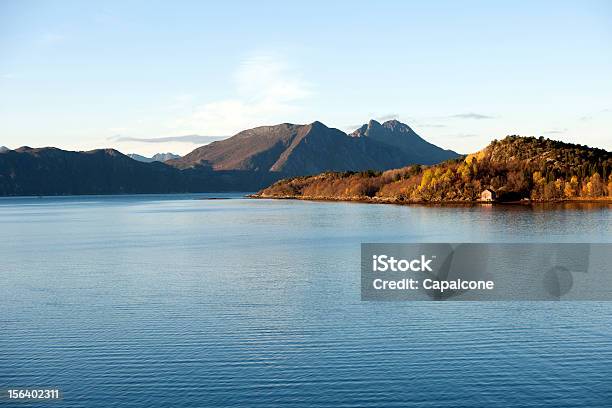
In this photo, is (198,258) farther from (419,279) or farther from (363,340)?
(363,340)

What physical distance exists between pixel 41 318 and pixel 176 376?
15973 millimetres

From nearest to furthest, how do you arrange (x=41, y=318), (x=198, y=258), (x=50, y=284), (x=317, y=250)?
(x=41, y=318) → (x=50, y=284) → (x=198, y=258) → (x=317, y=250)

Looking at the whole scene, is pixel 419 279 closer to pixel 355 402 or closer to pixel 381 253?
pixel 381 253

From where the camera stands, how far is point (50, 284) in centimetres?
5244

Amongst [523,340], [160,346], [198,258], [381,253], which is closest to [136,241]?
[198,258]

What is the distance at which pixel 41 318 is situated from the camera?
39.3 m

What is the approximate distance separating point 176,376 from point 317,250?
48783 mm

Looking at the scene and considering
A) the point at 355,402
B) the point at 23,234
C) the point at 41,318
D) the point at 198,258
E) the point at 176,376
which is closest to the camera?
the point at 355,402

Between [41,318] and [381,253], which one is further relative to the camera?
[381,253]

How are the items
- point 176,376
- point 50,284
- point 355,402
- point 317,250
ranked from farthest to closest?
point 317,250
point 50,284
point 176,376
point 355,402

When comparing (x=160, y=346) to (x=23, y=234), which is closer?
(x=160, y=346)

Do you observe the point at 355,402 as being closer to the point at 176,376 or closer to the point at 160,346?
the point at 176,376

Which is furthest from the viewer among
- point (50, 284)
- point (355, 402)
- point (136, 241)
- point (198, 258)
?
point (136, 241)

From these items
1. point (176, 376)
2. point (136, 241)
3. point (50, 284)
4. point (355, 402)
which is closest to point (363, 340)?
point (355, 402)
